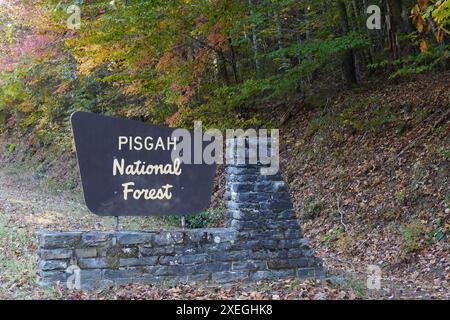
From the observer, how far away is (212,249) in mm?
6941

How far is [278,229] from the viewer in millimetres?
7230

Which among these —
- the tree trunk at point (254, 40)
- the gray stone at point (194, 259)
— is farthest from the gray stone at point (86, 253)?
the tree trunk at point (254, 40)

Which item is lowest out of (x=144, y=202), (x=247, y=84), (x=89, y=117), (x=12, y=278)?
(x=12, y=278)

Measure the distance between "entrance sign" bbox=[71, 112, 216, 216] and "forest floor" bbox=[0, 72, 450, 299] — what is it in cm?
111

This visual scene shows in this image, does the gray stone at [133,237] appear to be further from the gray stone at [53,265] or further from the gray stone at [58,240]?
the gray stone at [53,265]

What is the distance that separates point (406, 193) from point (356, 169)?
1.71 metres

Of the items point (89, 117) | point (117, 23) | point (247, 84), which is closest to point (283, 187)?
point (89, 117)

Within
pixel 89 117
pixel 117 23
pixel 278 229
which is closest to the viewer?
pixel 89 117

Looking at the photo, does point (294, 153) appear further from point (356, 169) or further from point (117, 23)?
point (117, 23)

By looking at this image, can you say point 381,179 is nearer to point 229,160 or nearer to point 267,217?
point 267,217

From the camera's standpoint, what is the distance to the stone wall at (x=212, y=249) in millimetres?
6434

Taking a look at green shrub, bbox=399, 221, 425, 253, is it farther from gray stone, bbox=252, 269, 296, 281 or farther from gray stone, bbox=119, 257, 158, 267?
gray stone, bbox=119, 257, 158, 267

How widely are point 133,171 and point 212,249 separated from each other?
4.88 ft

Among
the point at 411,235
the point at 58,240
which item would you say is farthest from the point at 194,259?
the point at 411,235
